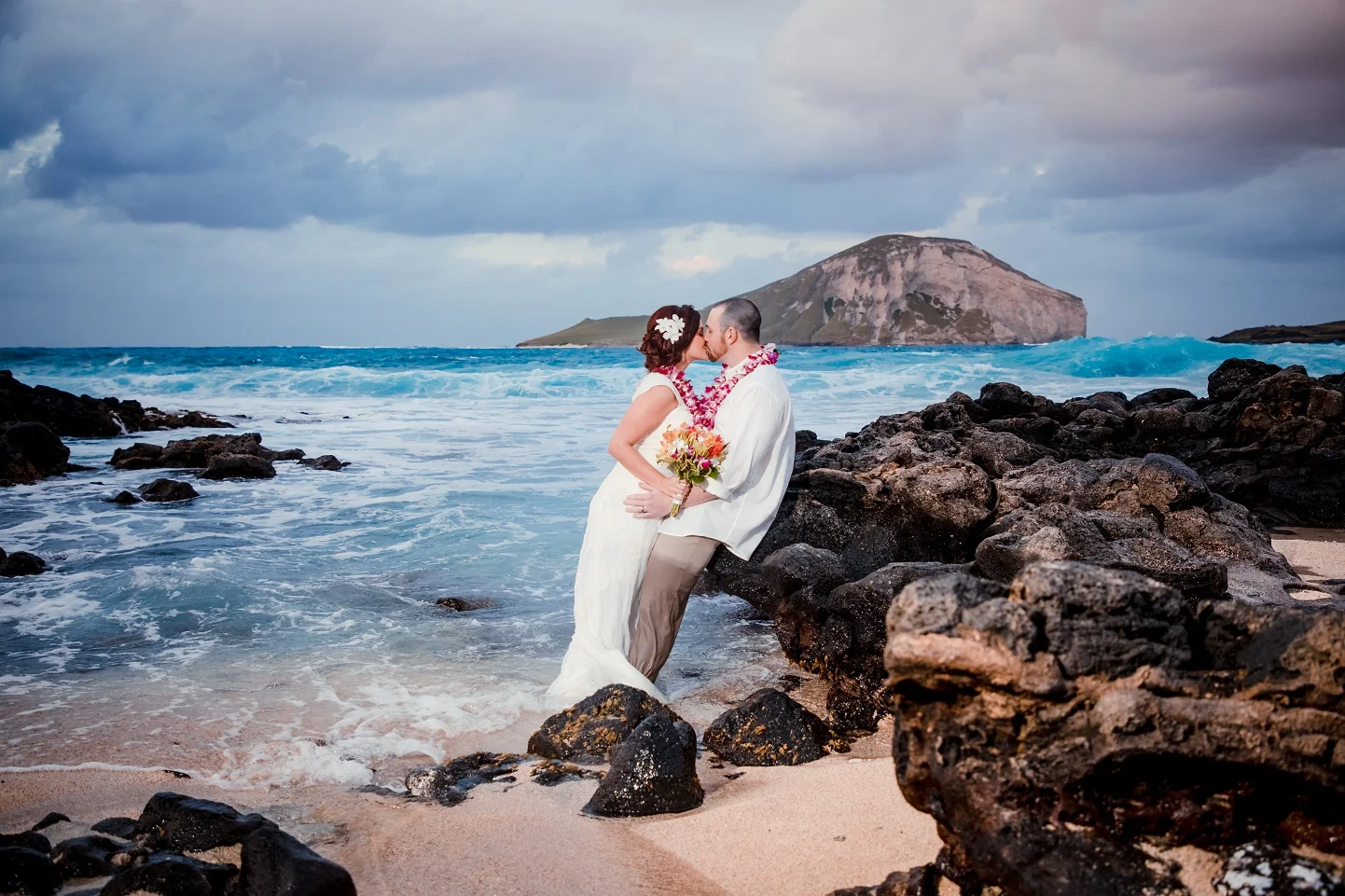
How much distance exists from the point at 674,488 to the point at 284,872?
3.28 meters

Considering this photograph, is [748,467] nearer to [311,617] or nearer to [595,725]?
[595,725]

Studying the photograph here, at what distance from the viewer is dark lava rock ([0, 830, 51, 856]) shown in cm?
379

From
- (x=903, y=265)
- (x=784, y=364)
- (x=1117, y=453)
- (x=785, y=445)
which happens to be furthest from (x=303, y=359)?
(x=785, y=445)

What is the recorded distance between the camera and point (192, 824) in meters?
3.94

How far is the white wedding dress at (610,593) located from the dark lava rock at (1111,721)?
3401mm

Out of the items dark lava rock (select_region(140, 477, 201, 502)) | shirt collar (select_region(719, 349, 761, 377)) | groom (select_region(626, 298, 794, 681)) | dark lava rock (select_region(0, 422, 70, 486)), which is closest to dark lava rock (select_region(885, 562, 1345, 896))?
groom (select_region(626, 298, 794, 681))

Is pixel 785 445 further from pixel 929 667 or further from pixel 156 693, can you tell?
pixel 156 693

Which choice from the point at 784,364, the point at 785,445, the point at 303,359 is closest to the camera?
the point at 785,445

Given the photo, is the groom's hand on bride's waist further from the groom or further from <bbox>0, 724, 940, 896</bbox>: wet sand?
<bbox>0, 724, 940, 896</bbox>: wet sand

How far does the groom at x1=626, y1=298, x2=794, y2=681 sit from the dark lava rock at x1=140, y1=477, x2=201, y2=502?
11061 mm

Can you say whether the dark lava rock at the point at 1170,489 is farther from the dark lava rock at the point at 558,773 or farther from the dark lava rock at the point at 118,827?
the dark lava rock at the point at 118,827

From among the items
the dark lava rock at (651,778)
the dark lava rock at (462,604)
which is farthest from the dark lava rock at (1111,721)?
the dark lava rock at (462,604)

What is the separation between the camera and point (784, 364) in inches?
2340

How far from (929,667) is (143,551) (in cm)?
1074
